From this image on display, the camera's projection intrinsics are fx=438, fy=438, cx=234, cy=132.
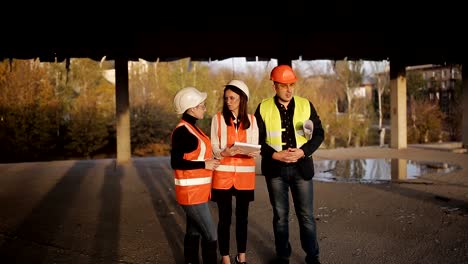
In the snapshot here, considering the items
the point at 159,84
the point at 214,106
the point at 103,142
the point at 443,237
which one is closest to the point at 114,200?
the point at 443,237

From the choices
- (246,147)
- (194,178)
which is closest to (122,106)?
(194,178)

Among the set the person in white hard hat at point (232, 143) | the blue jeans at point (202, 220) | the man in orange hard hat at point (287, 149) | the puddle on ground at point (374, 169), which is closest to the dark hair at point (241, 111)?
the person in white hard hat at point (232, 143)

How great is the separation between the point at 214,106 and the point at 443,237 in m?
27.8

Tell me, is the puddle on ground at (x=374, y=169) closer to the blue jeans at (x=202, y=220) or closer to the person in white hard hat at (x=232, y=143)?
the person in white hard hat at (x=232, y=143)

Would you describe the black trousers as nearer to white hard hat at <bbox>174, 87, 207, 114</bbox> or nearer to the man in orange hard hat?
the man in orange hard hat

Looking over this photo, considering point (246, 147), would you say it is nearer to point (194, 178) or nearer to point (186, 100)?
point (194, 178)

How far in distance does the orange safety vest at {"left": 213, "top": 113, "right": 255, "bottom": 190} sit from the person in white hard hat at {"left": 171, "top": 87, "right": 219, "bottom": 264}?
0.18 m

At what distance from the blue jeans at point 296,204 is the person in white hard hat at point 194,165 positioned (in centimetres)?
69

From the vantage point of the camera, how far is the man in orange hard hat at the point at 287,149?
3.88 metres

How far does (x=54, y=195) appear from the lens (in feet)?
27.4

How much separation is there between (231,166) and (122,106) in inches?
389

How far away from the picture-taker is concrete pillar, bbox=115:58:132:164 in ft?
42.4

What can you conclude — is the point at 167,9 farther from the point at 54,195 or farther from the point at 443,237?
the point at 443,237

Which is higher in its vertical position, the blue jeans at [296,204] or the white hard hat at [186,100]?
the white hard hat at [186,100]
